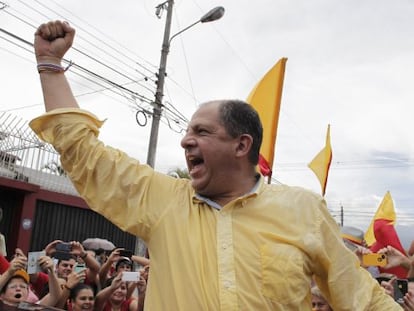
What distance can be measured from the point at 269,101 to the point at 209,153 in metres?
3.37

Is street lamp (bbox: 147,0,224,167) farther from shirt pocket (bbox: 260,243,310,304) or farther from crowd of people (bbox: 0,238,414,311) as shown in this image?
shirt pocket (bbox: 260,243,310,304)

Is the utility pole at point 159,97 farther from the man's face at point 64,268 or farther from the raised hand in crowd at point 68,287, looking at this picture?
the raised hand in crowd at point 68,287

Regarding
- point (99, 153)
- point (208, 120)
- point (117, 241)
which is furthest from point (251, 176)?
point (117, 241)

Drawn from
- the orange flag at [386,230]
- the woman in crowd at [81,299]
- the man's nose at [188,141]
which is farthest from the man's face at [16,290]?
the orange flag at [386,230]

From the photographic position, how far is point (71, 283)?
13.1 feet

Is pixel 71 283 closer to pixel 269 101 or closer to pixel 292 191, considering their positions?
pixel 269 101

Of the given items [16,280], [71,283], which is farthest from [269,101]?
[16,280]

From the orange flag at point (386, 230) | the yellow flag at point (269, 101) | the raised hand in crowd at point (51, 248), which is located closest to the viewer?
the raised hand in crowd at point (51, 248)

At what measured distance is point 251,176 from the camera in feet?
5.72

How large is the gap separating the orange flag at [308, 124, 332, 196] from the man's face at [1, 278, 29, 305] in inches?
157

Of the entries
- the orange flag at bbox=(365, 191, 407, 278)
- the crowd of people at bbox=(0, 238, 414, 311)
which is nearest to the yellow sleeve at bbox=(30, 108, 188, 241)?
the crowd of people at bbox=(0, 238, 414, 311)

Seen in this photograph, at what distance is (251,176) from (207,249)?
1.31 feet

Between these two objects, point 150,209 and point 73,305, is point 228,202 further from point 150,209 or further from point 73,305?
point 73,305

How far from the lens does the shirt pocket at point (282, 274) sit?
142 cm
